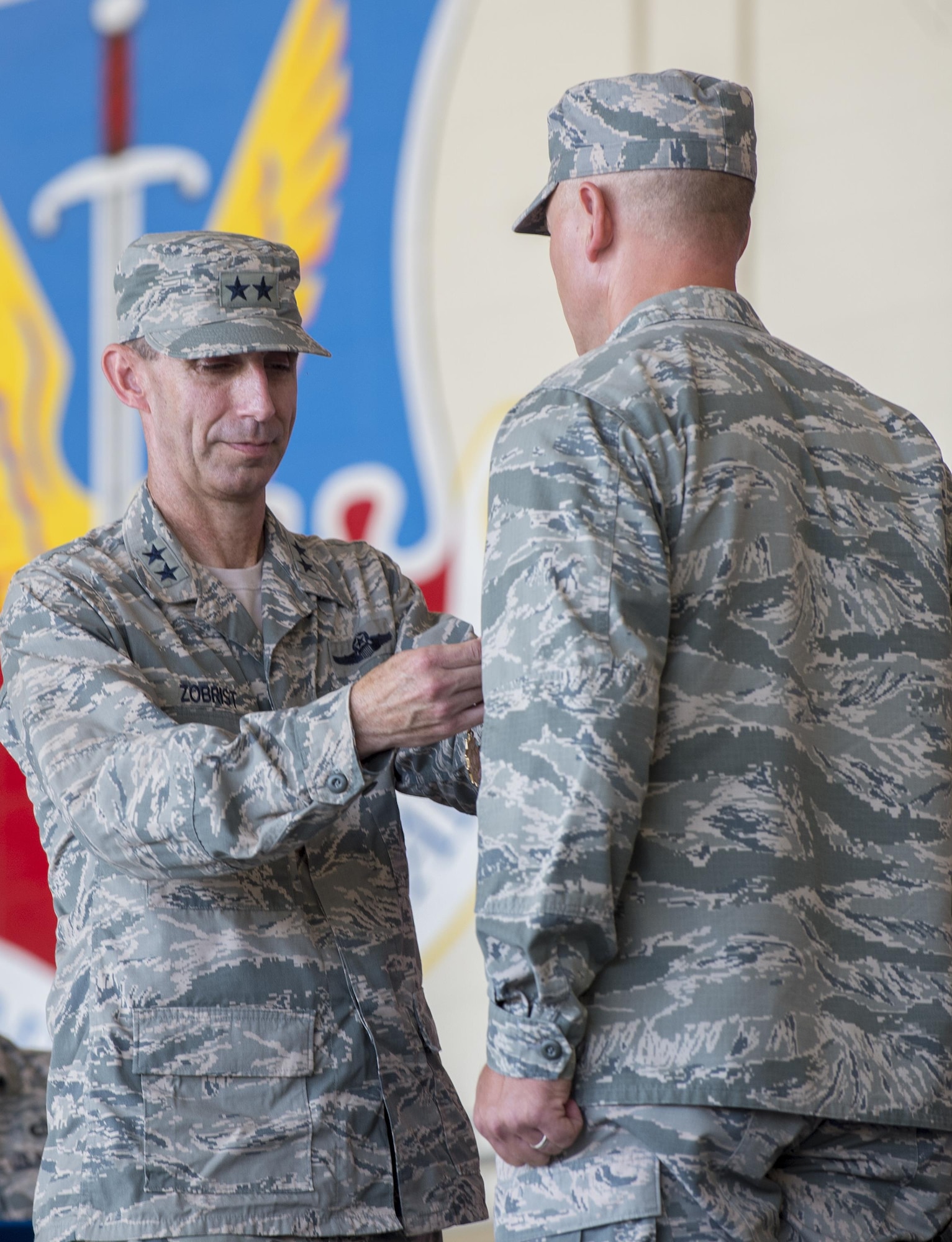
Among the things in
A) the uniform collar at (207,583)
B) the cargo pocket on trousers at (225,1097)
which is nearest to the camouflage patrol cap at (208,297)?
the uniform collar at (207,583)

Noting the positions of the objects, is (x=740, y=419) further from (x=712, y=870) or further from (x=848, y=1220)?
(x=848, y=1220)

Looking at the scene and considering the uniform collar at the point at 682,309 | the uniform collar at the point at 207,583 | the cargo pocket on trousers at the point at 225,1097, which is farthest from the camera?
the uniform collar at the point at 207,583

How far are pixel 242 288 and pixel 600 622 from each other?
955 millimetres

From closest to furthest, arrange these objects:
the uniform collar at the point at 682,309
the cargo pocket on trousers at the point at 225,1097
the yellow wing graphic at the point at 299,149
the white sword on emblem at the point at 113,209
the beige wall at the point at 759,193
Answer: the uniform collar at the point at 682,309 < the cargo pocket on trousers at the point at 225,1097 < the beige wall at the point at 759,193 < the yellow wing graphic at the point at 299,149 < the white sword on emblem at the point at 113,209

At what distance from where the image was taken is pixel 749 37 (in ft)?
13.1

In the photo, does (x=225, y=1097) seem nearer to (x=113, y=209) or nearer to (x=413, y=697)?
(x=413, y=697)

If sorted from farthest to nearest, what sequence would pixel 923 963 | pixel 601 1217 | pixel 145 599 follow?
1. pixel 145 599
2. pixel 923 963
3. pixel 601 1217

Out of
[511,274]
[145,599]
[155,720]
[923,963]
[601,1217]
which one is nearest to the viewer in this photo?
[601,1217]

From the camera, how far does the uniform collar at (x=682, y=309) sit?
5.55 feet

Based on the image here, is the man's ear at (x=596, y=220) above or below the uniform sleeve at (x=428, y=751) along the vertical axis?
above

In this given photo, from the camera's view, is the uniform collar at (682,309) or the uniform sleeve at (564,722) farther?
the uniform collar at (682,309)

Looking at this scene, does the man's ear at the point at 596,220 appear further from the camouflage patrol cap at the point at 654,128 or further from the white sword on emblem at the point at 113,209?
the white sword on emblem at the point at 113,209

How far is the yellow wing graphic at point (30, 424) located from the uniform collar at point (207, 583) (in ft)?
9.63

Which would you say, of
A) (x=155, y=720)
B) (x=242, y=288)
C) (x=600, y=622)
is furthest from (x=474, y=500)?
(x=600, y=622)
